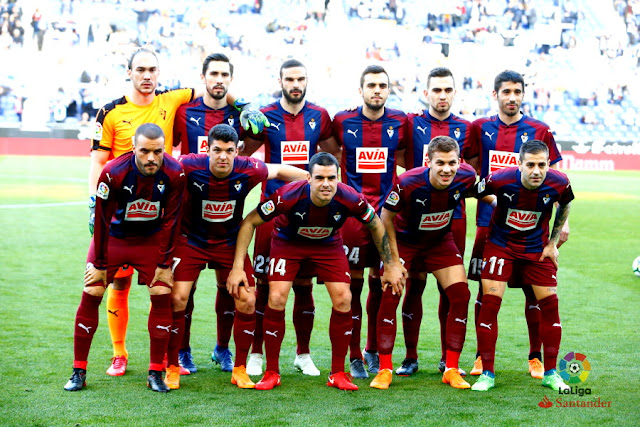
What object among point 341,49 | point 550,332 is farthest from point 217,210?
point 341,49

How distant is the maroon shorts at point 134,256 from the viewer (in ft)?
18.0

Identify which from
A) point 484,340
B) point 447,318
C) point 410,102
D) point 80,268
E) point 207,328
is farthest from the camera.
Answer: point 410,102

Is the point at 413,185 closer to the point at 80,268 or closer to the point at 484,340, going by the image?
the point at 484,340

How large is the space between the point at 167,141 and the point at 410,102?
23155 millimetres

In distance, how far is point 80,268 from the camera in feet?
33.1

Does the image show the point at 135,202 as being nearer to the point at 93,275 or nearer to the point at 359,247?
the point at 93,275

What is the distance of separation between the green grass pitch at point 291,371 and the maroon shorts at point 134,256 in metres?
0.74

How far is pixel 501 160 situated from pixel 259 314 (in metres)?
2.20

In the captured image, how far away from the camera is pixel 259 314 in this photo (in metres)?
6.18

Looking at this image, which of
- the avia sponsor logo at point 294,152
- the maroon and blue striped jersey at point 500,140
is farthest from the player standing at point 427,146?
the avia sponsor logo at point 294,152

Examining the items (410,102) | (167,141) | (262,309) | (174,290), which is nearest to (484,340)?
(262,309)

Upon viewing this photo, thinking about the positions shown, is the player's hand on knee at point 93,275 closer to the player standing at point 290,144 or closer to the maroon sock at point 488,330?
the player standing at point 290,144

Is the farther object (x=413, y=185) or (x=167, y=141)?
(x=167, y=141)

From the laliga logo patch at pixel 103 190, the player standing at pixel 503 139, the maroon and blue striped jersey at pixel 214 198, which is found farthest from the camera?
the player standing at pixel 503 139
